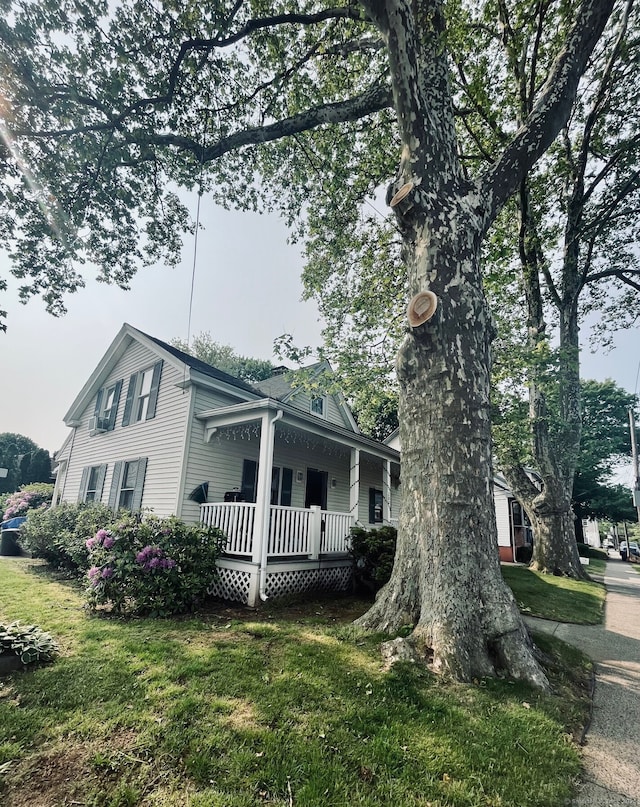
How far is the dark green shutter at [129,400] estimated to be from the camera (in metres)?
10.9

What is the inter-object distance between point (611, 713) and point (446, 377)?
3329mm

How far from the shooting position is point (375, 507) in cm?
1473

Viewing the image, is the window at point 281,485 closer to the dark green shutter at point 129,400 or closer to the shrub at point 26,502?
the dark green shutter at point 129,400

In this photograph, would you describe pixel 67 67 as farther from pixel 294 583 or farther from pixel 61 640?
pixel 294 583

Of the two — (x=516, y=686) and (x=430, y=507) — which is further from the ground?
(x=430, y=507)

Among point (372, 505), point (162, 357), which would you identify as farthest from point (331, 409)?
point (162, 357)

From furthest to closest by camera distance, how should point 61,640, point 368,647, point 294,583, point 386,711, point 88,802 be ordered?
1. point 294,583
2. point 61,640
3. point 368,647
4. point 386,711
5. point 88,802

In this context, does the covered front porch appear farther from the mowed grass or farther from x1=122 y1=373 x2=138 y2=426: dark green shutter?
x1=122 y1=373 x2=138 y2=426: dark green shutter

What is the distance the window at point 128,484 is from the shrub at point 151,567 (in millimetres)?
3007

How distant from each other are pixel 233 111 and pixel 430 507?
8.80 meters

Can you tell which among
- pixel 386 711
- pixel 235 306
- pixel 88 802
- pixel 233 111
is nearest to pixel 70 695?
pixel 88 802

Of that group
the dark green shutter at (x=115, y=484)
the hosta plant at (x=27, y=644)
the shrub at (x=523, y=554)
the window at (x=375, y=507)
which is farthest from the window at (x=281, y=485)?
the shrub at (x=523, y=554)

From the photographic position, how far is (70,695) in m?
3.14

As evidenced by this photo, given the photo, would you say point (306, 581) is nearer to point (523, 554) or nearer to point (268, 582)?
point (268, 582)
